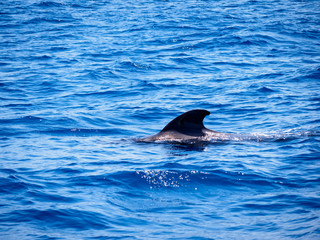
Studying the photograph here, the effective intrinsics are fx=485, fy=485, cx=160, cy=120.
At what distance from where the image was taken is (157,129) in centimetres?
1378

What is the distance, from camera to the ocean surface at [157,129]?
768cm

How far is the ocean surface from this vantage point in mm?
7680

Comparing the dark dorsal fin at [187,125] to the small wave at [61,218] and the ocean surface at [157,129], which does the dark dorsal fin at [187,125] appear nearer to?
the ocean surface at [157,129]

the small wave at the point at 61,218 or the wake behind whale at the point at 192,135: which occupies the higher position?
the small wave at the point at 61,218

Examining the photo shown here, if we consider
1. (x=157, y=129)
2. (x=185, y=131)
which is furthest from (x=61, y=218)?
(x=157, y=129)

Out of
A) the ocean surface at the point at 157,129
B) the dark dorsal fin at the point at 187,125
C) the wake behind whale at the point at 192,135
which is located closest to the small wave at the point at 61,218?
the ocean surface at the point at 157,129

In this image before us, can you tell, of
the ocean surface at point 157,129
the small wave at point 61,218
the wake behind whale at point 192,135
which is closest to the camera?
the small wave at point 61,218

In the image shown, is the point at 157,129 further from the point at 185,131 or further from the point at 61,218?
the point at 61,218

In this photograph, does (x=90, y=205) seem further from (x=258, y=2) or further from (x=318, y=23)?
(x=258, y=2)

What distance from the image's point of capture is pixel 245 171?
386 inches

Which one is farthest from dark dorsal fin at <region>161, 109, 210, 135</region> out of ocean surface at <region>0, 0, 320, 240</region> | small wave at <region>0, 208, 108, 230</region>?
small wave at <region>0, 208, 108, 230</region>

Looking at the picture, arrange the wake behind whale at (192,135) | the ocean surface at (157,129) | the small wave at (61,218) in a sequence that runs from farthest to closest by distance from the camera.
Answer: the wake behind whale at (192,135)
the ocean surface at (157,129)
the small wave at (61,218)

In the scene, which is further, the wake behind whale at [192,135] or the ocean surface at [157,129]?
the wake behind whale at [192,135]

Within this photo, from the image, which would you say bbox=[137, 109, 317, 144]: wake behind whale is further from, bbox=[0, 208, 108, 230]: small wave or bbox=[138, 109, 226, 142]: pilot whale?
bbox=[0, 208, 108, 230]: small wave
